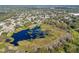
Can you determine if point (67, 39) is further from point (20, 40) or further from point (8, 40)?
point (8, 40)

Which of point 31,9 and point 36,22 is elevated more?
point 31,9
